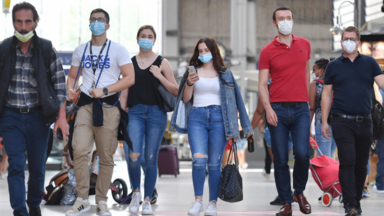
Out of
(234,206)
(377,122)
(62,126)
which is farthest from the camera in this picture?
(234,206)

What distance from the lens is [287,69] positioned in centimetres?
646

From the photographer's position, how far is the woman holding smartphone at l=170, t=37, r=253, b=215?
643 cm

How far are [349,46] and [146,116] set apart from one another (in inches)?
85.0

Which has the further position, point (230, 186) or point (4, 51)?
point (230, 186)

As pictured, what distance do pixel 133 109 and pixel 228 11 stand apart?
28254 mm

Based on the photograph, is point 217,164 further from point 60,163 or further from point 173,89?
point 60,163

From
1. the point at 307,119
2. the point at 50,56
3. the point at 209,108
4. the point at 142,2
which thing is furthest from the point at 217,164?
the point at 142,2

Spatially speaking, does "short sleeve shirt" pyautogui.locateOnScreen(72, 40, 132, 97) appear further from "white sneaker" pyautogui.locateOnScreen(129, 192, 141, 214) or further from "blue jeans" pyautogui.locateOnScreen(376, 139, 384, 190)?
"blue jeans" pyautogui.locateOnScreen(376, 139, 384, 190)

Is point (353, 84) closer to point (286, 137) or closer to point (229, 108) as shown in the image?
point (286, 137)

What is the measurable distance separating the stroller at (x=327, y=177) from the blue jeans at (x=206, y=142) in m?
1.80

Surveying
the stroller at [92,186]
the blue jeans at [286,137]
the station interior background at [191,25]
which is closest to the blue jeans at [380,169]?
the blue jeans at [286,137]

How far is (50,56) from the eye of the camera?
18.4ft

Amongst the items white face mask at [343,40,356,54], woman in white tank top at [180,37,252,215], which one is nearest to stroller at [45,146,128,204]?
woman in white tank top at [180,37,252,215]

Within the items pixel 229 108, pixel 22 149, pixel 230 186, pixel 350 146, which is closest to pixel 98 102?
pixel 22 149
